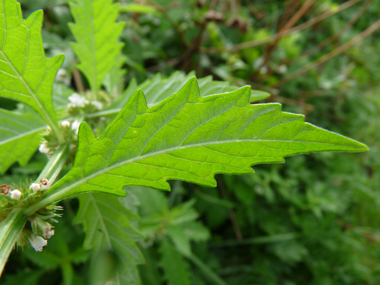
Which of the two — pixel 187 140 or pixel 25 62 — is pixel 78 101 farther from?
pixel 187 140

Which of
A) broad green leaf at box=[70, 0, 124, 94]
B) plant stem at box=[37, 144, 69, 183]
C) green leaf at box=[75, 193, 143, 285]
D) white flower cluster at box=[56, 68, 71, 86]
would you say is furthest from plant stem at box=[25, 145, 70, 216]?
white flower cluster at box=[56, 68, 71, 86]

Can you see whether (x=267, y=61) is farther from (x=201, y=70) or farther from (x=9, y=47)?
(x=9, y=47)

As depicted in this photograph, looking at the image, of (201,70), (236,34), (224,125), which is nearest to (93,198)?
(224,125)

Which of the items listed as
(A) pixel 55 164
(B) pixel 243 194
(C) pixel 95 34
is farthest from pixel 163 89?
(B) pixel 243 194

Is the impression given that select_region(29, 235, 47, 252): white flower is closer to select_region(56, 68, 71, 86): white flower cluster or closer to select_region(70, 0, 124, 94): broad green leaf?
select_region(70, 0, 124, 94): broad green leaf

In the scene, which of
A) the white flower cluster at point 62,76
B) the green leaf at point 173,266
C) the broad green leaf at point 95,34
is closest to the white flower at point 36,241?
the broad green leaf at point 95,34

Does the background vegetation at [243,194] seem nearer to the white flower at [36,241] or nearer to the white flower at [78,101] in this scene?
the white flower at [78,101]
